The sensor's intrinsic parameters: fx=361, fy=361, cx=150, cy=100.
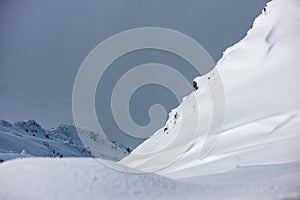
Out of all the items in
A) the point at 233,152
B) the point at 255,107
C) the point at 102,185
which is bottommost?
the point at 233,152

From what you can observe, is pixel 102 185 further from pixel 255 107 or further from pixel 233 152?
pixel 255 107

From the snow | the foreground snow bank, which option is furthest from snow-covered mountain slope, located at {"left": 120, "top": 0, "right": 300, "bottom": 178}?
the foreground snow bank

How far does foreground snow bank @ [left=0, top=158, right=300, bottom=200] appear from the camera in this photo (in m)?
3.21

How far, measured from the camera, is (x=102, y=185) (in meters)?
3.39

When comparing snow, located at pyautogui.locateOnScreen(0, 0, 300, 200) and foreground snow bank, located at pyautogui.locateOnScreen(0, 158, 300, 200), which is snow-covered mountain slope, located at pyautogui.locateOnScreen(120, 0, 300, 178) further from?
foreground snow bank, located at pyautogui.locateOnScreen(0, 158, 300, 200)

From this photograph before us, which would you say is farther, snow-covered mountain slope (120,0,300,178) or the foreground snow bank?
snow-covered mountain slope (120,0,300,178)

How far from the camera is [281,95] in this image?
912cm

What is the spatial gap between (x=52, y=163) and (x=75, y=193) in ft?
2.07

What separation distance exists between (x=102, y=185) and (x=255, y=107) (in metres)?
6.87

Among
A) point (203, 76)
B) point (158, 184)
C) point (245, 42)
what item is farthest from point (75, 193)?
point (203, 76)

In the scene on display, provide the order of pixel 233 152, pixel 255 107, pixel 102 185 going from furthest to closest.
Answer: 1. pixel 255 107
2. pixel 233 152
3. pixel 102 185

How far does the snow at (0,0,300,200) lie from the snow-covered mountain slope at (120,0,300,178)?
22mm

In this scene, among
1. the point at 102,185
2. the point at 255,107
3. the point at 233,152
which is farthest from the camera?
the point at 255,107

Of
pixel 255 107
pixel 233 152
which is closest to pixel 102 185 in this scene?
pixel 233 152
